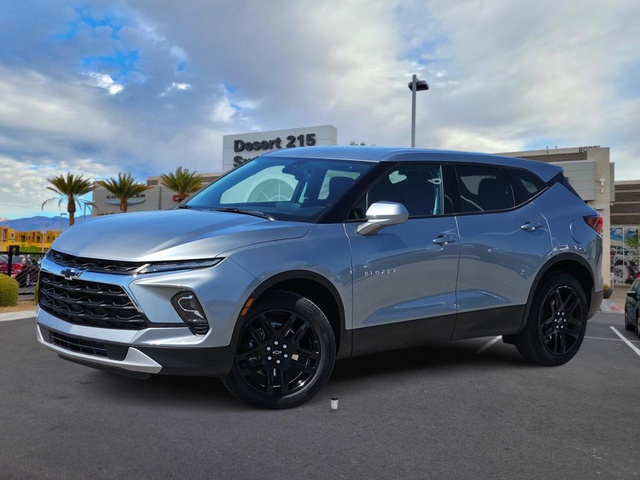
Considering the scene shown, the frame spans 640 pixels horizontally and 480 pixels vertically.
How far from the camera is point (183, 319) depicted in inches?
147

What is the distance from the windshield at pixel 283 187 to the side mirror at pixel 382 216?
320 mm

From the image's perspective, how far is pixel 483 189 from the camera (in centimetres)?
560

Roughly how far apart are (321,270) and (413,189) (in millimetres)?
1344

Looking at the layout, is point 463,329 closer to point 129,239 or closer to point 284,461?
point 284,461

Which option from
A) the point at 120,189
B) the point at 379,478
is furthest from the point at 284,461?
the point at 120,189

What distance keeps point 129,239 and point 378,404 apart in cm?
211

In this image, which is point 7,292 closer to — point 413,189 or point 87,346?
point 87,346

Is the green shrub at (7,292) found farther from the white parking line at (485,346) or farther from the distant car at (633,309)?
the distant car at (633,309)

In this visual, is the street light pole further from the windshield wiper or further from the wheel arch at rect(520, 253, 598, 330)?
the windshield wiper

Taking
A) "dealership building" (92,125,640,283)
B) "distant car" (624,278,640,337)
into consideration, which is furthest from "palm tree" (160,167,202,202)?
"distant car" (624,278,640,337)

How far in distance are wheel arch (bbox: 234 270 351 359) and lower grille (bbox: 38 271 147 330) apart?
0.80 meters

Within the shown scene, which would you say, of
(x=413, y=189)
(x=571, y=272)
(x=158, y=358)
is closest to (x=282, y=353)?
(x=158, y=358)

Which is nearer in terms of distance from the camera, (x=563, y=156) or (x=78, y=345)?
(x=78, y=345)

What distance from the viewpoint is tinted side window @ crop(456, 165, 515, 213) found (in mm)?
5404
